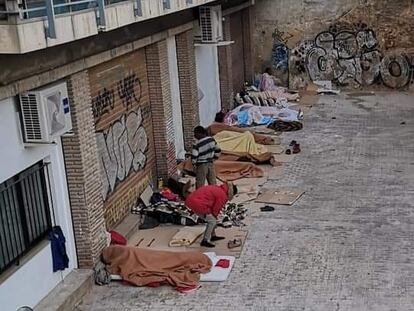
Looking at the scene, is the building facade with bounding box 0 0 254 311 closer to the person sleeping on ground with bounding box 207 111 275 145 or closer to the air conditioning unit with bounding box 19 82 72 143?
the air conditioning unit with bounding box 19 82 72 143

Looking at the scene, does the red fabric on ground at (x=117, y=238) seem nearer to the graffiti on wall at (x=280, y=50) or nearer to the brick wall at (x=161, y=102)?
the brick wall at (x=161, y=102)

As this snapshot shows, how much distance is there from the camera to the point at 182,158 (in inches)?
717

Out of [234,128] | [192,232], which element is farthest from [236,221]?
[234,128]

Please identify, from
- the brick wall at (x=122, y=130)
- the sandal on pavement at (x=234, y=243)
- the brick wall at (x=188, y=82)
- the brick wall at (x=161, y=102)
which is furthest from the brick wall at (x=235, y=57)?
the sandal on pavement at (x=234, y=243)

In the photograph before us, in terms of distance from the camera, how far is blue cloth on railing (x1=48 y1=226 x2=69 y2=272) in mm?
11180

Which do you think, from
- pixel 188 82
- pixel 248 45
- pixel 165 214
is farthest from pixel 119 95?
pixel 248 45

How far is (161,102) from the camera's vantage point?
52.7 ft

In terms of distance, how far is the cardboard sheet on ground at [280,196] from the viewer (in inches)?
600

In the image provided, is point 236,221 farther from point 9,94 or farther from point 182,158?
point 9,94

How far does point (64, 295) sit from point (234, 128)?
35.0 feet

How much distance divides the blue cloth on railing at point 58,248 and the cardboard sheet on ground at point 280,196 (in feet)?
17.4

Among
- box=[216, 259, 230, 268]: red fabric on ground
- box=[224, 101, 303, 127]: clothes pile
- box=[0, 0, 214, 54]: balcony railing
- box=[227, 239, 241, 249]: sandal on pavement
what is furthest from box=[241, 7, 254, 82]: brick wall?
box=[216, 259, 230, 268]: red fabric on ground

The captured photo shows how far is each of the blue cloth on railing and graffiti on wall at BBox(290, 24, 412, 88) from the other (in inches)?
704

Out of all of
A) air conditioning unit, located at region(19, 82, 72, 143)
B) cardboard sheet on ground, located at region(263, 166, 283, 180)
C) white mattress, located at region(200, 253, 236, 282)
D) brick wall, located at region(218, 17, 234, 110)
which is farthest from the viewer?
brick wall, located at region(218, 17, 234, 110)
